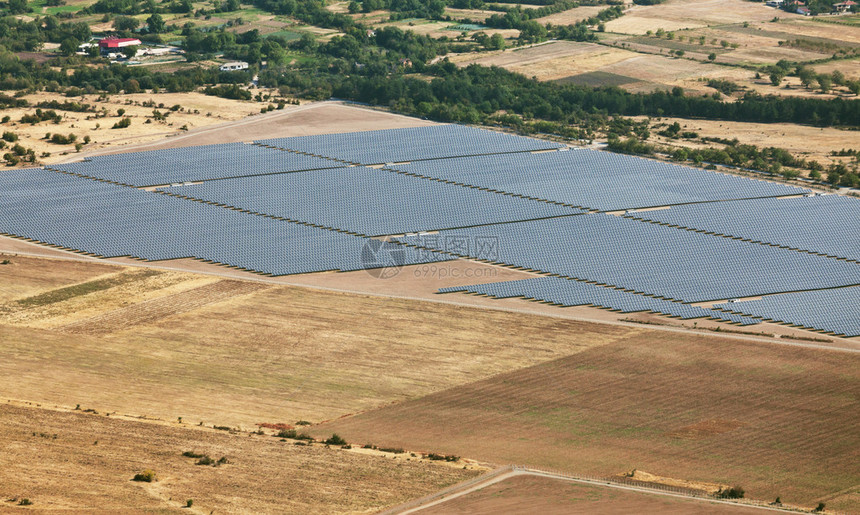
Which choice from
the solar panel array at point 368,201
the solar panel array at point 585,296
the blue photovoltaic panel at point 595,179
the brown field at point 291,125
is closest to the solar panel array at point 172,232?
the solar panel array at point 368,201

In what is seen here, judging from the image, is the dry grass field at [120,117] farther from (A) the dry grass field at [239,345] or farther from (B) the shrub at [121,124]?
(A) the dry grass field at [239,345]

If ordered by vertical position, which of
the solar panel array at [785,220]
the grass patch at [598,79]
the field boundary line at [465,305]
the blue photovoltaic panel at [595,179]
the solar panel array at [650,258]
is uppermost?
the grass patch at [598,79]

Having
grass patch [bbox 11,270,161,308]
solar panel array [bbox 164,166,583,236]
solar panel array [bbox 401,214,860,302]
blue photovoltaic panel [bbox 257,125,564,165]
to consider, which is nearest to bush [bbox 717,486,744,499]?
solar panel array [bbox 401,214,860,302]

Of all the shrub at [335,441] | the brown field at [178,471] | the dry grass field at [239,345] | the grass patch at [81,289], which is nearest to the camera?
the brown field at [178,471]

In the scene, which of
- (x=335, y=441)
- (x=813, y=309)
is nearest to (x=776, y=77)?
(x=813, y=309)

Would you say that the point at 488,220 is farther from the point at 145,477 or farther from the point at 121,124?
the point at 121,124

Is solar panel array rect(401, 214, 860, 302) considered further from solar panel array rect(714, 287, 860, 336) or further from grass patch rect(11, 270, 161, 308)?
grass patch rect(11, 270, 161, 308)

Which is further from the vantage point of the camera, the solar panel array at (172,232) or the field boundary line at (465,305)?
the solar panel array at (172,232)
